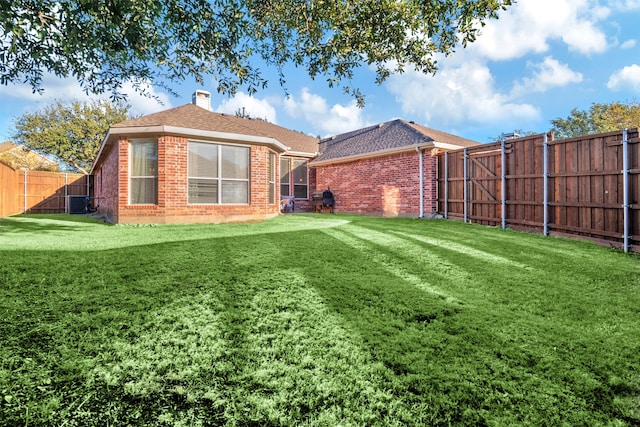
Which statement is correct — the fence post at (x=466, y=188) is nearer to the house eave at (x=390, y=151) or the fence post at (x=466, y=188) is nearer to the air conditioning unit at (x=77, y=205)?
the house eave at (x=390, y=151)

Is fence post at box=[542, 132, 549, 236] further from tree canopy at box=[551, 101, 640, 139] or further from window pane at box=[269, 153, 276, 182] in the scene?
tree canopy at box=[551, 101, 640, 139]

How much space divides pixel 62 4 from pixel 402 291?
4948 millimetres

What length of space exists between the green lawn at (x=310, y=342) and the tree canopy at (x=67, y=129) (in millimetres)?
26258

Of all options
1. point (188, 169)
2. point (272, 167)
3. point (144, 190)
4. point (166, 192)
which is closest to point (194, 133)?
point (188, 169)

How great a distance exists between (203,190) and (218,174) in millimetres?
645

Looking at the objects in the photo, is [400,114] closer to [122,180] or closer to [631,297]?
[122,180]

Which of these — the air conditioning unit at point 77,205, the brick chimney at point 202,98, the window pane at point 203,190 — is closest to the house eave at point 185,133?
the window pane at point 203,190

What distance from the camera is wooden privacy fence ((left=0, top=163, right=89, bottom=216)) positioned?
57.2 feet

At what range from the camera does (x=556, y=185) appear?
24.1 feet

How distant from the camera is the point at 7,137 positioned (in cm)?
2445

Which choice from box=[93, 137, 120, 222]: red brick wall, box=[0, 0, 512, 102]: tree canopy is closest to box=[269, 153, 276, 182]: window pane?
box=[93, 137, 120, 222]: red brick wall

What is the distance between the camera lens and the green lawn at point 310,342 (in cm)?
167

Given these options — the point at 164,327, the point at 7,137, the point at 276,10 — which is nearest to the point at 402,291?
the point at 164,327

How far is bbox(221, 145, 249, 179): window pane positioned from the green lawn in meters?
5.81
